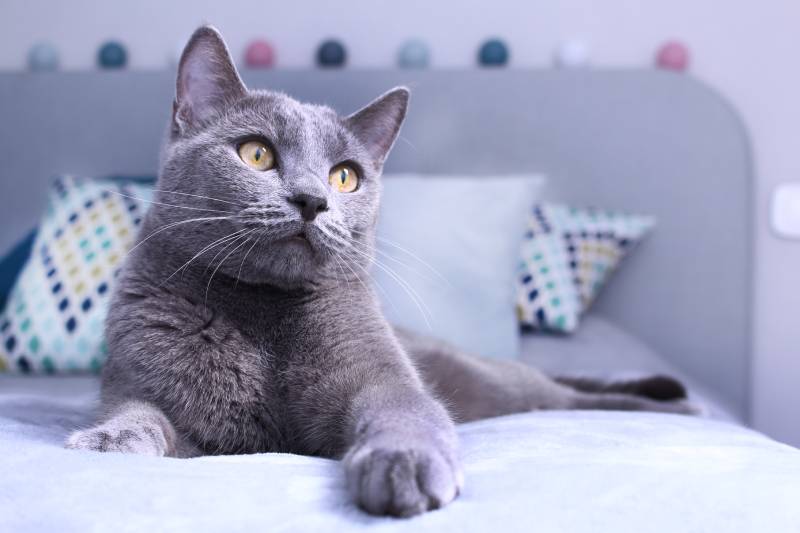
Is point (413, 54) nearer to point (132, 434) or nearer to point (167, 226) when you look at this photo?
point (167, 226)

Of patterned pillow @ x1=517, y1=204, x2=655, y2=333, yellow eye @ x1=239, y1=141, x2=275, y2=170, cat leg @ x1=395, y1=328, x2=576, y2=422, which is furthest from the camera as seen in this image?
patterned pillow @ x1=517, y1=204, x2=655, y2=333

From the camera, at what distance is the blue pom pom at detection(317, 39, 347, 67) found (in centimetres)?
257

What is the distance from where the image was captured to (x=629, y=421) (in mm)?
1191

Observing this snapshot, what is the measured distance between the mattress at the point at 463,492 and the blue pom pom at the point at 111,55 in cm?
202

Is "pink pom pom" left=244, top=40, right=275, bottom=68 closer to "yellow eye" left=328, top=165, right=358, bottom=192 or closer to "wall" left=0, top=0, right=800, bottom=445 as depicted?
"wall" left=0, top=0, right=800, bottom=445

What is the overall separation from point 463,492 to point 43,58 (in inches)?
98.9

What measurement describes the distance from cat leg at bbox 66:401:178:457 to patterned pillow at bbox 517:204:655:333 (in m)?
1.30

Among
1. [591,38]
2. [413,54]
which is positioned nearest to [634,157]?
[591,38]

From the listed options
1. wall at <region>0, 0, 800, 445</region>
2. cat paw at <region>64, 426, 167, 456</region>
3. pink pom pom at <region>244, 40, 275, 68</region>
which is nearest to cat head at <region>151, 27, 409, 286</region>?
cat paw at <region>64, 426, 167, 456</region>

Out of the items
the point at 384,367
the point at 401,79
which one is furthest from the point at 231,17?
the point at 384,367

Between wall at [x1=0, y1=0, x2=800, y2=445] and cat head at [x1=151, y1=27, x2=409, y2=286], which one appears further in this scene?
wall at [x1=0, y1=0, x2=800, y2=445]

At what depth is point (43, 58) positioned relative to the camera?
2643 millimetres

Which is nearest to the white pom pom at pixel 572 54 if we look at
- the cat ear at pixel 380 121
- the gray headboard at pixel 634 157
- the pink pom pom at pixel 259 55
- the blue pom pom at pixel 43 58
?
the gray headboard at pixel 634 157

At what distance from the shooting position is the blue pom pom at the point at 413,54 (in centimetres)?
256
